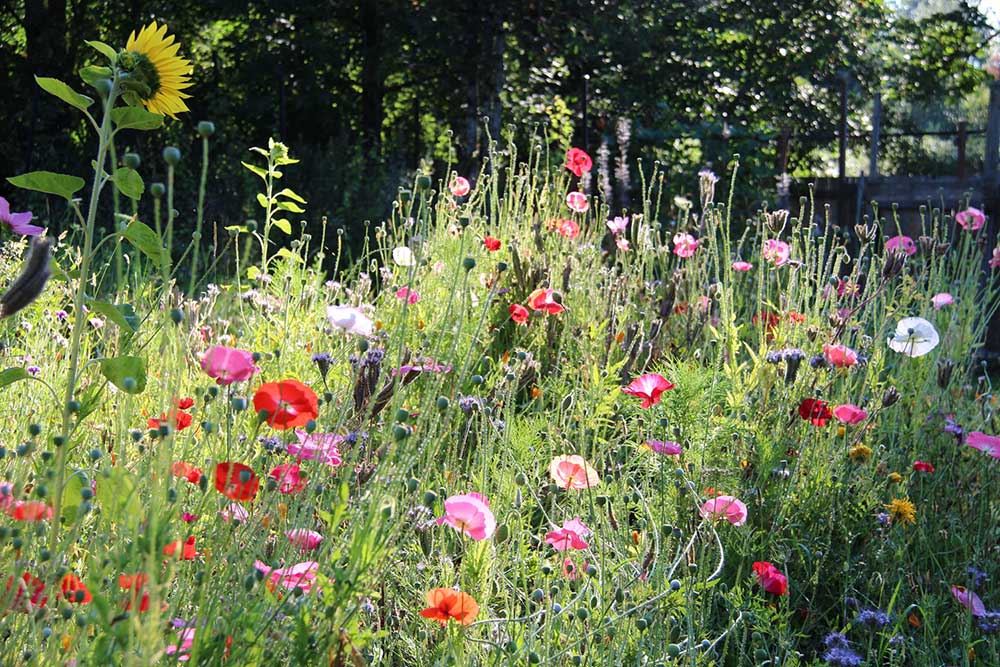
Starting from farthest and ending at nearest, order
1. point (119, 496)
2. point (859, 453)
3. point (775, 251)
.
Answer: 1. point (775, 251)
2. point (859, 453)
3. point (119, 496)

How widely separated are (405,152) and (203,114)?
2.24m

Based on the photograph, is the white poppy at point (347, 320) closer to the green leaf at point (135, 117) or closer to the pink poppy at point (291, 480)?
the pink poppy at point (291, 480)

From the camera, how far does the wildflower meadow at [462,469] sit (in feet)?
4.62

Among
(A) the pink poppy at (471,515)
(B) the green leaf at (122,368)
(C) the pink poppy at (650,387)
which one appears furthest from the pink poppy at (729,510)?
(B) the green leaf at (122,368)

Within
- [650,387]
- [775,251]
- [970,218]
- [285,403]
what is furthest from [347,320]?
[970,218]

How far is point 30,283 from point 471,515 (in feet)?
2.34

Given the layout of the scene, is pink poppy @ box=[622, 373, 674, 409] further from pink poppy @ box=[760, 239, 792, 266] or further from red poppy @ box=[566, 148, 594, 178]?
red poppy @ box=[566, 148, 594, 178]

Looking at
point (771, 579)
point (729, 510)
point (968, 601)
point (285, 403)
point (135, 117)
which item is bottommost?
point (968, 601)

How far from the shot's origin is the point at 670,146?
9.63 meters

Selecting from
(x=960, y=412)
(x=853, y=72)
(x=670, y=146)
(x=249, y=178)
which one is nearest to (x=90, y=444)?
(x=960, y=412)

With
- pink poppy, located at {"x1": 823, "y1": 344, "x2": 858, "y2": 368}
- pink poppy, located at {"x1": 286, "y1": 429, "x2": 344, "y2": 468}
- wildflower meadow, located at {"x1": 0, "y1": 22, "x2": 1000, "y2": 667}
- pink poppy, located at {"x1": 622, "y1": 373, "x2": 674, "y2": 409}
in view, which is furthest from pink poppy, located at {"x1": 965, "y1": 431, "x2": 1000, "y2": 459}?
pink poppy, located at {"x1": 286, "y1": 429, "x2": 344, "y2": 468}

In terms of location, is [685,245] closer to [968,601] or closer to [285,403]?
[968,601]

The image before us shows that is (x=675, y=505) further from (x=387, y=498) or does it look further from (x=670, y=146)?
→ (x=670, y=146)

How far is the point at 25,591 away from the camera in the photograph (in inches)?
50.8
